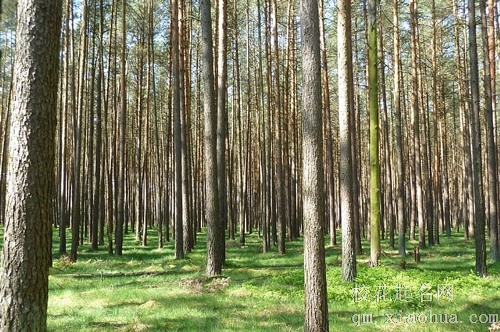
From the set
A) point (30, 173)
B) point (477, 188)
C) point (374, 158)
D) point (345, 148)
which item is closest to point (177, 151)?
point (345, 148)

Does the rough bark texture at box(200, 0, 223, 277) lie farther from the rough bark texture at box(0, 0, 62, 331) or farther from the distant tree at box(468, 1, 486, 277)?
the distant tree at box(468, 1, 486, 277)

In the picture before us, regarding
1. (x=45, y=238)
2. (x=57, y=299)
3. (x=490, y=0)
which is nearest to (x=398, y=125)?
(x=490, y=0)

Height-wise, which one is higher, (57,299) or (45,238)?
(45,238)

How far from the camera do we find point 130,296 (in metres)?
8.55

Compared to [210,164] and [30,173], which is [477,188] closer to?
[210,164]

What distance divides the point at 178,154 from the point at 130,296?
6637mm

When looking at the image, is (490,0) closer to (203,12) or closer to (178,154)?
(203,12)

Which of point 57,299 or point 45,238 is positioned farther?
point 57,299

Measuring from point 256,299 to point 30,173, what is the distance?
5.46 meters

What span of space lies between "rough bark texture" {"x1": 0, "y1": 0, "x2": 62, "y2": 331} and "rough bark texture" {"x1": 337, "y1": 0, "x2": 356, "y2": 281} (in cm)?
685

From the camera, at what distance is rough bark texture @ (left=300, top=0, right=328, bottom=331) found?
5359 millimetres

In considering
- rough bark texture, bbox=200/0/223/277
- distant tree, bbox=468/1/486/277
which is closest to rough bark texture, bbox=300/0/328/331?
rough bark texture, bbox=200/0/223/277

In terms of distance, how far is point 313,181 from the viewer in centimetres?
547

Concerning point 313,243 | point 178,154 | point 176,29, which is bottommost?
point 313,243
